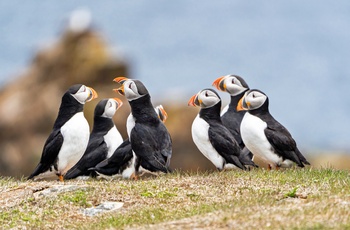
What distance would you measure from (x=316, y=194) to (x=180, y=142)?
15.9 metres

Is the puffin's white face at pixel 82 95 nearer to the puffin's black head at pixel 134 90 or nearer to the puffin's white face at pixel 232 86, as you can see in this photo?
the puffin's black head at pixel 134 90

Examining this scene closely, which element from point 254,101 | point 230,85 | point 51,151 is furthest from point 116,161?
point 230,85

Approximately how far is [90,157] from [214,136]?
2.04m

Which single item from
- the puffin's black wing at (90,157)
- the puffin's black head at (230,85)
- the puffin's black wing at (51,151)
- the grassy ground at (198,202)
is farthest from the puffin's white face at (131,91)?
the puffin's black head at (230,85)

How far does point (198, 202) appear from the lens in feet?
37.8

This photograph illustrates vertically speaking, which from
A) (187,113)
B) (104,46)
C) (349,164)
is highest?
(104,46)

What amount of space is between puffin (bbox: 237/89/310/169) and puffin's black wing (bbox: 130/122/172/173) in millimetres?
1317

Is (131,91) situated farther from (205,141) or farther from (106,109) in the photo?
(205,141)

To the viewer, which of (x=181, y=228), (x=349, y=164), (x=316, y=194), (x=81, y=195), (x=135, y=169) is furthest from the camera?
(x=349, y=164)

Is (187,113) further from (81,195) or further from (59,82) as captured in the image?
(81,195)

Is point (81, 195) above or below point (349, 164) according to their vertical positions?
above

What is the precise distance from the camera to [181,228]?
966 cm

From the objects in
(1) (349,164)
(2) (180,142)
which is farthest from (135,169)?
(1) (349,164)

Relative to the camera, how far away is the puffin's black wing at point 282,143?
46.8ft
